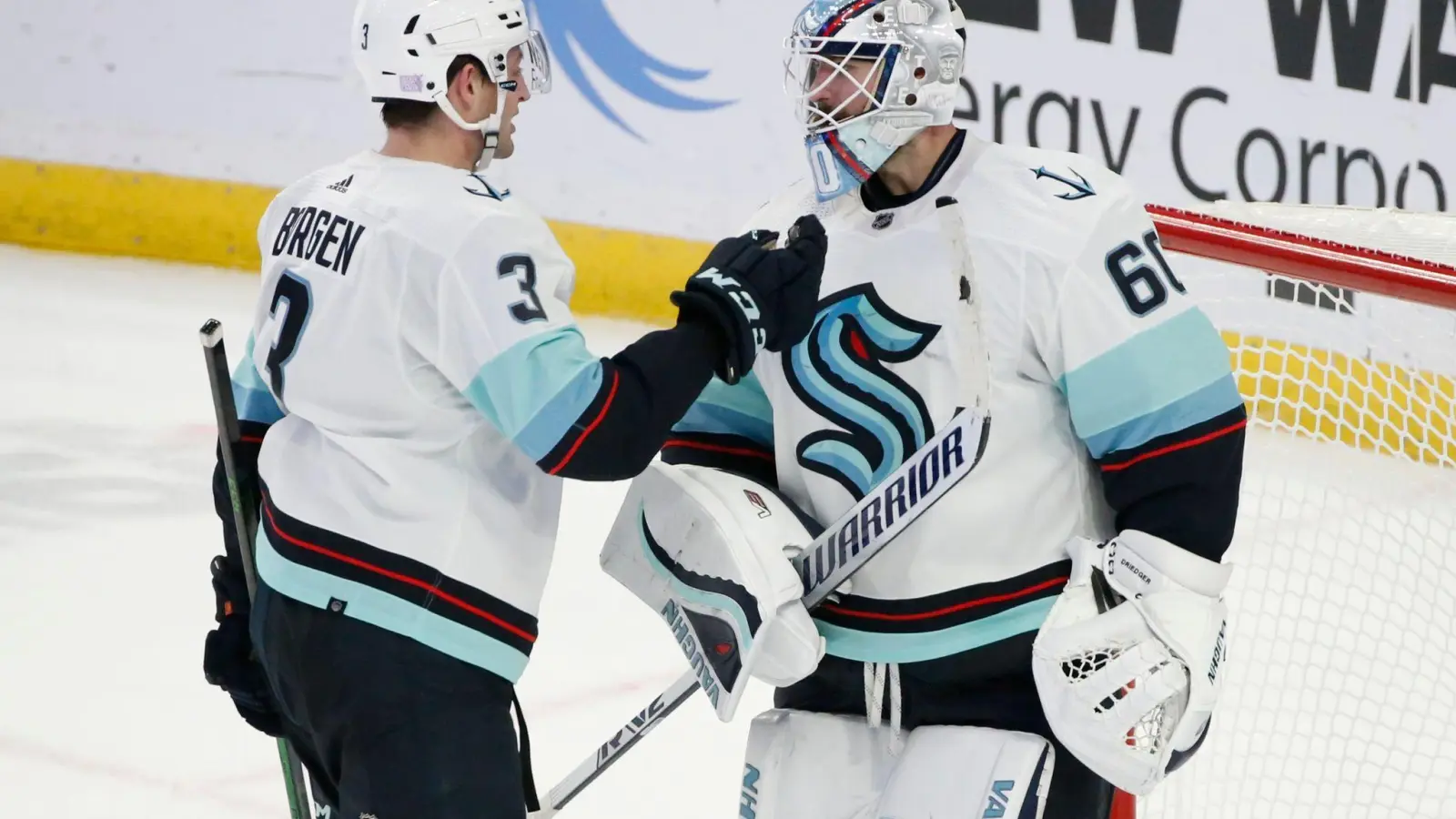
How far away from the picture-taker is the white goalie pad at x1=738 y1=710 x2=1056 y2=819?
5.53ft

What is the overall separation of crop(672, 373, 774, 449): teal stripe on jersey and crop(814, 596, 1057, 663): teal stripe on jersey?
30 centimetres

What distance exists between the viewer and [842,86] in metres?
1.75

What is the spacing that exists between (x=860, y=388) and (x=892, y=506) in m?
0.15

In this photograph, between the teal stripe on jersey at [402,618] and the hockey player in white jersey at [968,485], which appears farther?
the teal stripe on jersey at [402,618]

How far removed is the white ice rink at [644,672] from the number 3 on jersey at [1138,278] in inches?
36.6

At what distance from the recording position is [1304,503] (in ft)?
9.45

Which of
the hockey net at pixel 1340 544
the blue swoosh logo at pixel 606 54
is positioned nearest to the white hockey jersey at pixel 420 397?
the hockey net at pixel 1340 544

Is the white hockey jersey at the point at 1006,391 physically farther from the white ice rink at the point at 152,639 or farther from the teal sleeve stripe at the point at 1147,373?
the white ice rink at the point at 152,639

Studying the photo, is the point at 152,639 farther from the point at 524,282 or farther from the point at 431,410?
the point at 524,282

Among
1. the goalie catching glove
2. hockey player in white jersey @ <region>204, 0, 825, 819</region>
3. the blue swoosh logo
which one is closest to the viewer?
the goalie catching glove

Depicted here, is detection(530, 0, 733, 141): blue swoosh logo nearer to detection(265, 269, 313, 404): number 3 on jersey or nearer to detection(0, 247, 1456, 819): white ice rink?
detection(0, 247, 1456, 819): white ice rink

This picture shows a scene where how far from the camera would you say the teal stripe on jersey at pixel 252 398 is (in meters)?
2.08

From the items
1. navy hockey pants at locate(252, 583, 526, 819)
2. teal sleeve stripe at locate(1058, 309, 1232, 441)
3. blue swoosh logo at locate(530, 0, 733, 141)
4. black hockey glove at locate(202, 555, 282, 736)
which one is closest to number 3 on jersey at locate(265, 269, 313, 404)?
navy hockey pants at locate(252, 583, 526, 819)

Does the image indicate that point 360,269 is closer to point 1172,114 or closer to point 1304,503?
point 1304,503
